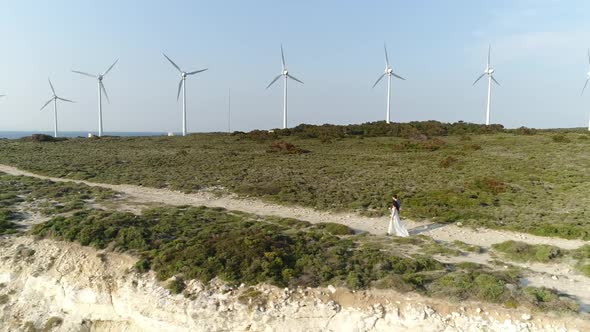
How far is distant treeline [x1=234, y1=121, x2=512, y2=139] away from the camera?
269 ft

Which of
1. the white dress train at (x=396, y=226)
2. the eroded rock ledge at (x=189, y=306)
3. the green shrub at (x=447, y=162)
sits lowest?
the eroded rock ledge at (x=189, y=306)

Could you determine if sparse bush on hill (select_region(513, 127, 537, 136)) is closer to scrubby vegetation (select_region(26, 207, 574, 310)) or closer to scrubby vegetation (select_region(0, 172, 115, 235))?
scrubby vegetation (select_region(26, 207, 574, 310))

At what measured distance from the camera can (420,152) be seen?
197 ft

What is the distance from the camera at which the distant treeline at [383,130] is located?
3231 inches

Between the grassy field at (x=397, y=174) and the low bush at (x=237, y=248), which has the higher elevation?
the grassy field at (x=397, y=174)

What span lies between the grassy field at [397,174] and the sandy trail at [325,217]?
105 centimetres

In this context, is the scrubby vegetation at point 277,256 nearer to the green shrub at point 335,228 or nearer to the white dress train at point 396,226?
the green shrub at point 335,228

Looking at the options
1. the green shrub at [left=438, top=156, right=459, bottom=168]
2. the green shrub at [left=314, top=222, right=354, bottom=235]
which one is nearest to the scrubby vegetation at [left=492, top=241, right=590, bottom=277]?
the green shrub at [left=314, top=222, right=354, bottom=235]

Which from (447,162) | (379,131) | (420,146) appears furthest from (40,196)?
(379,131)

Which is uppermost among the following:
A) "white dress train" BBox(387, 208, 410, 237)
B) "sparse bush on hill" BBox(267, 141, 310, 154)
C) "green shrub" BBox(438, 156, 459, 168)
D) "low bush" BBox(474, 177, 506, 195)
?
"sparse bush on hill" BBox(267, 141, 310, 154)

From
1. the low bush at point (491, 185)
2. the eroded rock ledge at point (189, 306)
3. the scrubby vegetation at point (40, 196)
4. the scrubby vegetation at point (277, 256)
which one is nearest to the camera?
the eroded rock ledge at point (189, 306)

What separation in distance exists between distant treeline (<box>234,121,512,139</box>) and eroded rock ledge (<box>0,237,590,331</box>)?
6416 cm

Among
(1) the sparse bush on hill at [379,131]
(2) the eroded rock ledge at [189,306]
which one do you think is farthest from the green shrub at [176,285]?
(1) the sparse bush on hill at [379,131]

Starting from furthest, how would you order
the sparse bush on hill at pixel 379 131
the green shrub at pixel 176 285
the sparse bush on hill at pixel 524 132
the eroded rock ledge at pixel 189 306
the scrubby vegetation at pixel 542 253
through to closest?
the sparse bush on hill at pixel 379 131
the sparse bush on hill at pixel 524 132
the scrubby vegetation at pixel 542 253
the green shrub at pixel 176 285
the eroded rock ledge at pixel 189 306
